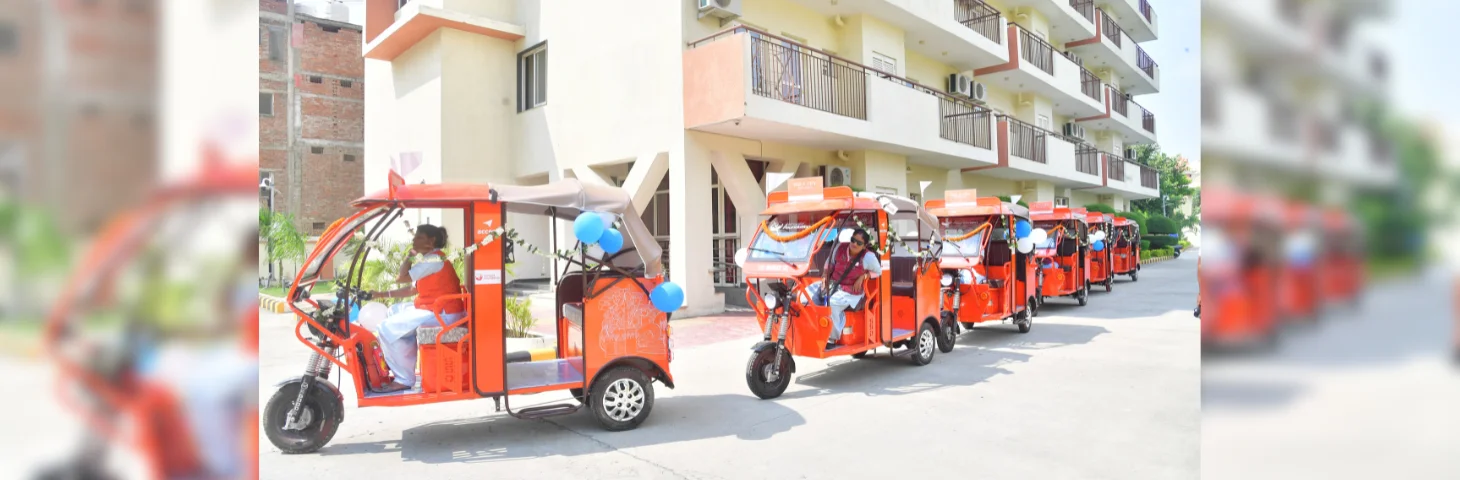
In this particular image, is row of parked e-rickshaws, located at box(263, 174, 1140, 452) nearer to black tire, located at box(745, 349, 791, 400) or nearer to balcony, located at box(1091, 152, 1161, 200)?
black tire, located at box(745, 349, 791, 400)

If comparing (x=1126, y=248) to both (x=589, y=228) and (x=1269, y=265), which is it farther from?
(x=1269, y=265)

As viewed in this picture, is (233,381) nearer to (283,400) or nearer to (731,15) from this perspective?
(283,400)

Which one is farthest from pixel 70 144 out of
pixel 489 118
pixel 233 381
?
pixel 489 118

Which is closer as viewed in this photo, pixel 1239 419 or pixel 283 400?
pixel 1239 419

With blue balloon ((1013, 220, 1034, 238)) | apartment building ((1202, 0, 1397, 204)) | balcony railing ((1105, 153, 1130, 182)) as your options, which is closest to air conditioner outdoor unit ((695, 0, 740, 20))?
blue balloon ((1013, 220, 1034, 238))

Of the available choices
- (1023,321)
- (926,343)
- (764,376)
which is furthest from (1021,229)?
(764,376)

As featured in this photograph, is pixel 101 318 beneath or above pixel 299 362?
above

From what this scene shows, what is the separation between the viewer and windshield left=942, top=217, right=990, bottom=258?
1155 cm

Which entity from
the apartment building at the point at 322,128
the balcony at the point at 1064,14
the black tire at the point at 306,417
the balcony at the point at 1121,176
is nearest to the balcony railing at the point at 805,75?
the black tire at the point at 306,417

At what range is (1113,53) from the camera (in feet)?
88.7

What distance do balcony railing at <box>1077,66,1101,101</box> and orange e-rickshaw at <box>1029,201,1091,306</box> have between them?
12532 millimetres

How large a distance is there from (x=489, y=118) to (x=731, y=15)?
21.9 feet

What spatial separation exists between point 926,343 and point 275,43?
314 inches

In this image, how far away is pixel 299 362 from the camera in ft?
29.2
